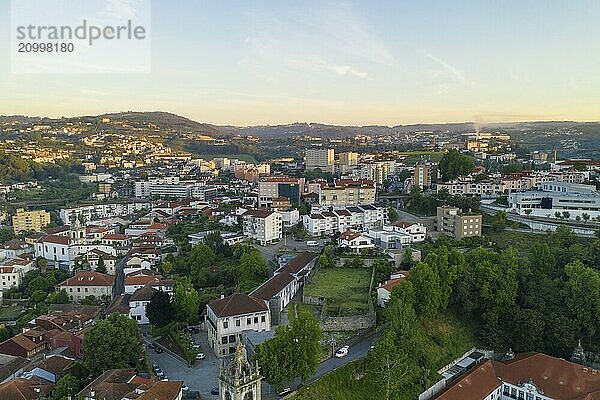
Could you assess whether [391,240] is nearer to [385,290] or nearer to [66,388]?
[385,290]

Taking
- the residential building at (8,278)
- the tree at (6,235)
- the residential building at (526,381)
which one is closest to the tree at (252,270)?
the residential building at (526,381)

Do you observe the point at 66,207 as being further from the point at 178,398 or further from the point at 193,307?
→ the point at 178,398

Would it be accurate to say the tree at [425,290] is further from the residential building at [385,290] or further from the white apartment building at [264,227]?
the white apartment building at [264,227]

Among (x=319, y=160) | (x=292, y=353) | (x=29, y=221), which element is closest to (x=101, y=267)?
(x=29, y=221)

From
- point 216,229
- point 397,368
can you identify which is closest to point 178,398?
point 397,368

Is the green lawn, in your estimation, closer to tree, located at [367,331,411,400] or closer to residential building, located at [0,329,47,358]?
residential building, located at [0,329,47,358]

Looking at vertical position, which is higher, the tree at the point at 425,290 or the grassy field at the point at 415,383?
the tree at the point at 425,290
